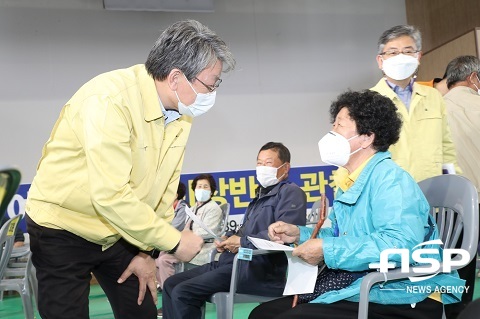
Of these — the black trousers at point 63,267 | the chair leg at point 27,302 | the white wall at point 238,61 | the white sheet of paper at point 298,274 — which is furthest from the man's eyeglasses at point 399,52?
the white wall at point 238,61

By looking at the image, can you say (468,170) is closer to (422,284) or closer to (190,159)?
(422,284)

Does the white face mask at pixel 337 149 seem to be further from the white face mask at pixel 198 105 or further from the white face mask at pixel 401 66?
the white face mask at pixel 401 66

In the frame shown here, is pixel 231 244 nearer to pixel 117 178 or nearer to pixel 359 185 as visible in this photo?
pixel 359 185

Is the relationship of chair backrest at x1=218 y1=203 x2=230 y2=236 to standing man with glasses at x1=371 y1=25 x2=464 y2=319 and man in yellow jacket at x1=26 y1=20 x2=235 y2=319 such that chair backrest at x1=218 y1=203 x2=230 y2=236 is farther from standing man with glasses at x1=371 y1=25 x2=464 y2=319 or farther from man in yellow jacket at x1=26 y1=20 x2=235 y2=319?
man in yellow jacket at x1=26 y1=20 x2=235 y2=319

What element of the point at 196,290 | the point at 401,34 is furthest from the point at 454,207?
the point at 196,290

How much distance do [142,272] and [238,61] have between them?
249 inches

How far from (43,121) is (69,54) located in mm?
883

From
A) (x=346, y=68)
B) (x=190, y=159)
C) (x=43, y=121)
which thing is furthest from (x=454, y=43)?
(x=43, y=121)

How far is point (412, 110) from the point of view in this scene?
2.86 m

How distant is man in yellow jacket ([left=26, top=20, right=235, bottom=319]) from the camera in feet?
5.67

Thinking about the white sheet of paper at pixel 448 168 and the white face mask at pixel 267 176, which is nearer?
the white sheet of paper at pixel 448 168

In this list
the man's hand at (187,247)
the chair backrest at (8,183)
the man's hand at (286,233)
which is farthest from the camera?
the man's hand at (286,233)

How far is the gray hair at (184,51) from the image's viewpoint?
1884 mm

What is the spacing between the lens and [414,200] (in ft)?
6.02
